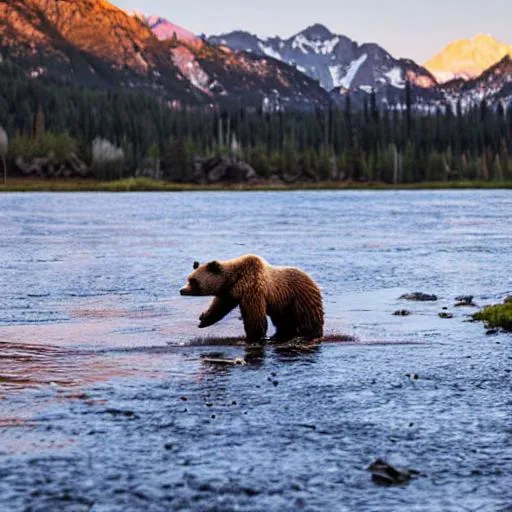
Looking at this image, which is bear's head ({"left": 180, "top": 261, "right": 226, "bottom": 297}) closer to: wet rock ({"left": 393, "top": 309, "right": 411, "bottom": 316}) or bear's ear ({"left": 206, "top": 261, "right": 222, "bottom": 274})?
bear's ear ({"left": 206, "top": 261, "right": 222, "bottom": 274})

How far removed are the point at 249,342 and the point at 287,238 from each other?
118 ft

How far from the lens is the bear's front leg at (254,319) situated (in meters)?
17.3

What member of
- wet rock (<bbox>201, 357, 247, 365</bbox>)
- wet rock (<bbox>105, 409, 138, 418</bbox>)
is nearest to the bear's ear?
wet rock (<bbox>201, 357, 247, 365</bbox>)

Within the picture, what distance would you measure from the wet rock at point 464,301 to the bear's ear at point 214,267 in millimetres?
8862

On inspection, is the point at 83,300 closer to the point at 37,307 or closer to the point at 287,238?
the point at 37,307

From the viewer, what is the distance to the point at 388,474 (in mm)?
9422

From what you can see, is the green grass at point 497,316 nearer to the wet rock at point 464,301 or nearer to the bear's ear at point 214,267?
the wet rock at point 464,301

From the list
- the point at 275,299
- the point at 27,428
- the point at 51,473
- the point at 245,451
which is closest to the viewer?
the point at 51,473

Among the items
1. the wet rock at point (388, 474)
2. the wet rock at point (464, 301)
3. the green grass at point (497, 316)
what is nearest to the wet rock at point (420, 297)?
the wet rock at point (464, 301)

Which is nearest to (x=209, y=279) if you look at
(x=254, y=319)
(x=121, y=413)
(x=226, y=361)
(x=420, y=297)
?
(x=254, y=319)

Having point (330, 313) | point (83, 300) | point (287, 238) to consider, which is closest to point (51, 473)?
point (330, 313)

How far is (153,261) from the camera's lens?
38.7m

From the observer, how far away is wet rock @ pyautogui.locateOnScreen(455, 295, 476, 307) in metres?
23.7

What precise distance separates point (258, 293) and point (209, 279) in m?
1.02
